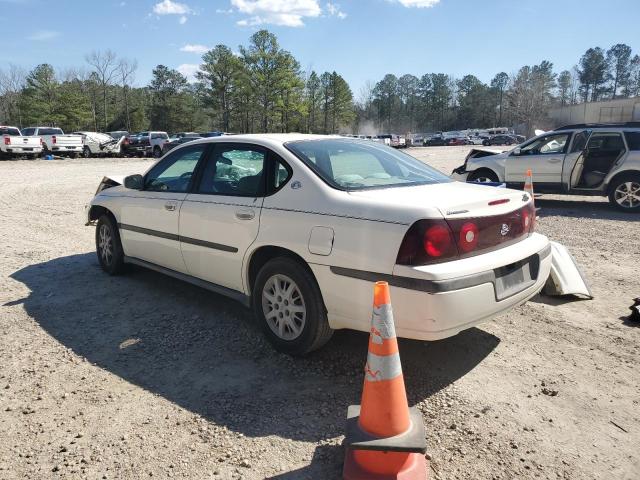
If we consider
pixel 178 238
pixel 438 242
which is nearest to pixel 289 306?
pixel 438 242

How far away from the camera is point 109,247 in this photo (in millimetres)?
5723

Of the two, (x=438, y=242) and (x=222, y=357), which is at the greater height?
(x=438, y=242)

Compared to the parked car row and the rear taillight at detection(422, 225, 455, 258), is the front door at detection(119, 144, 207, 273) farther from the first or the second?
the parked car row

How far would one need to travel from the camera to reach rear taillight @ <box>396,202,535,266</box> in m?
2.93

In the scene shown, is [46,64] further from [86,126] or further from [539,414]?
[539,414]

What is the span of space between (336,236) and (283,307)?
29.9 inches

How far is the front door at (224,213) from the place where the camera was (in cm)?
388

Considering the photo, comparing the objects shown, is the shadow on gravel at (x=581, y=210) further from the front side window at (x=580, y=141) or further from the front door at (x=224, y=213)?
the front door at (x=224, y=213)

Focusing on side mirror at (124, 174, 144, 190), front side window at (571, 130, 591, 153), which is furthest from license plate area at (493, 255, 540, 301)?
front side window at (571, 130, 591, 153)

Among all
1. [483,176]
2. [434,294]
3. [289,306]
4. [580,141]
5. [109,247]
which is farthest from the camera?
[483,176]

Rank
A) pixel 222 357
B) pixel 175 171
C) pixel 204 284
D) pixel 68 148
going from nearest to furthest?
pixel 222 357
pixel 204 284
pixel 175 171
pixel 68 148

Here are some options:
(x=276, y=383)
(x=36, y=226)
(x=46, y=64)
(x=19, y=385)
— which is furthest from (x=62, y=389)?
(x=46, y=64)

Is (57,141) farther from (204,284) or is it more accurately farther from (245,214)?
(245,214)

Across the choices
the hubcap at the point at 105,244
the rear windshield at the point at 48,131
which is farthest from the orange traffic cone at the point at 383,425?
the rear windshield at the point at 48,131
